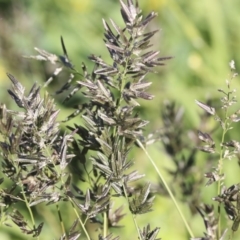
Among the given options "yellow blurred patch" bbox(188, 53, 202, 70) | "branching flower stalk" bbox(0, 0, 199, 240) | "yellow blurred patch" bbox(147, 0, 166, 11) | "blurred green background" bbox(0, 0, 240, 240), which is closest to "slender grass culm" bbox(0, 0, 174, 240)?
"branching flower stalk" bbox(0, 0, 199, 240)

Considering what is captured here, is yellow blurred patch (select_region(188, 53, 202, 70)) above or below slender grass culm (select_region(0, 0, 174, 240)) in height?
above

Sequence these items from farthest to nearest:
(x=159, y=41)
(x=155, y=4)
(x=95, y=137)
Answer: (x=155, y=4)
(x=159, y=41)
(x=95, y=137)

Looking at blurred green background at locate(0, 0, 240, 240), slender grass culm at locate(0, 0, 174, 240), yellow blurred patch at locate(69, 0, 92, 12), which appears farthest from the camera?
yellow blurred patch at locate(69, 0, 92, 12)

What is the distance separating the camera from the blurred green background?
86.6 inches

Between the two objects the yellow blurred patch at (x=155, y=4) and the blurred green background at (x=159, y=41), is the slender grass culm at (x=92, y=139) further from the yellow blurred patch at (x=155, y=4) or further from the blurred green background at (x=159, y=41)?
the yellow blurred patch at (x=155, y=4)

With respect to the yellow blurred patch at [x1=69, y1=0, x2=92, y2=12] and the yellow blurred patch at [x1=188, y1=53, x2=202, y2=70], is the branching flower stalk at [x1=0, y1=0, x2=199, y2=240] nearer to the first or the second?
the yellow blurred patch at [x1=188, y1=53, x2=202, y2=70]

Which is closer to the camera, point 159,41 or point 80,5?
point 159,41

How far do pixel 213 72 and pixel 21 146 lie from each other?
68.2 inches

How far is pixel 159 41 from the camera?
2.31 meters

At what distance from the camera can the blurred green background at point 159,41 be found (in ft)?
7.22

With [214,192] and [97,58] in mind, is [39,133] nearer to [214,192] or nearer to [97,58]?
[97,58]

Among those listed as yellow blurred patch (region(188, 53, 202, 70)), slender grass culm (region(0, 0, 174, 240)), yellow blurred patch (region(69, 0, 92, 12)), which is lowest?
slender grass culm (region(0, 0, 174, 240))

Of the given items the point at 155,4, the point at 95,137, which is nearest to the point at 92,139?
the point at 95,137

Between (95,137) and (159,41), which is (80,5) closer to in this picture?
(159,41)
